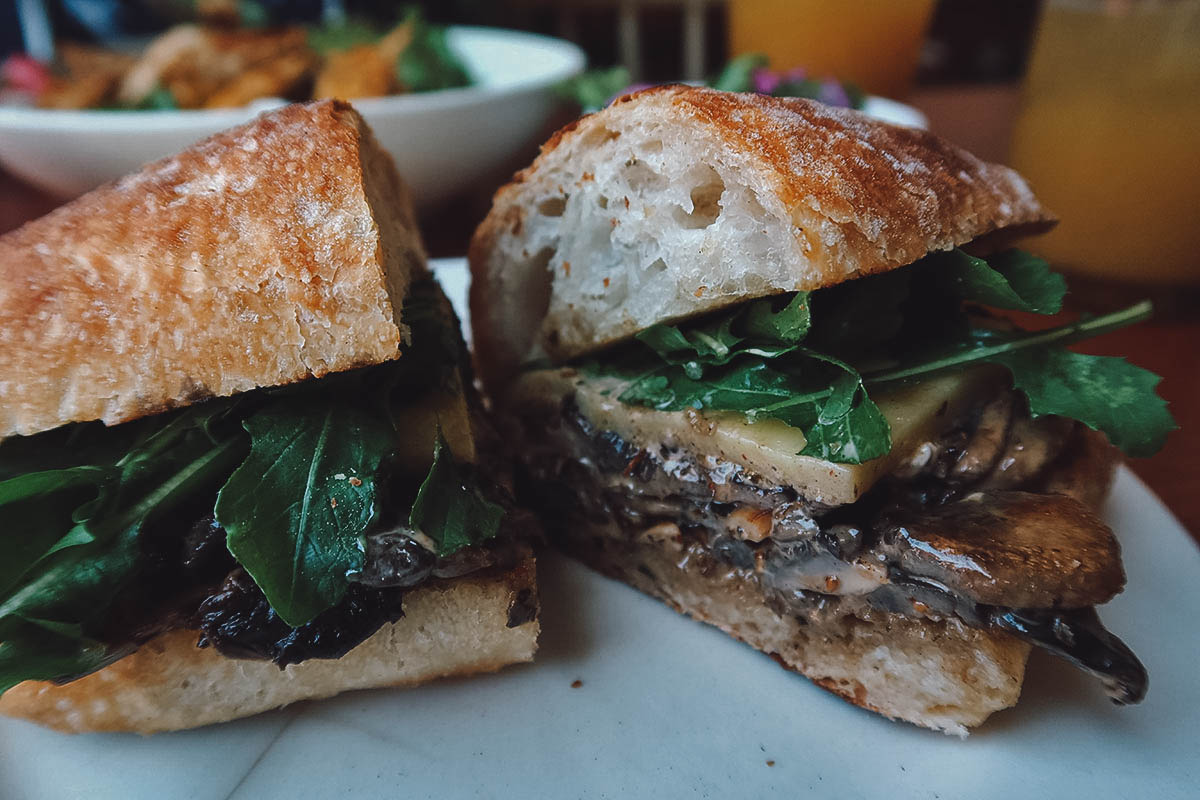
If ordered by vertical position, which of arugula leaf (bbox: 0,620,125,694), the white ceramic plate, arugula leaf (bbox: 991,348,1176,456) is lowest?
the white ceramic plate

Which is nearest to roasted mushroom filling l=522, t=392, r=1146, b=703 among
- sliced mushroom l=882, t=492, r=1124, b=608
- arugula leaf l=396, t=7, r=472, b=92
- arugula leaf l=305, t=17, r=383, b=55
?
sliced mushroom l=882, t=492, r=1124, b=608

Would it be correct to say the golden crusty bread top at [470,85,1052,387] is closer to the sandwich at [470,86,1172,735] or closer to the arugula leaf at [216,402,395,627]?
the sandwich at [470,86,1172,735]

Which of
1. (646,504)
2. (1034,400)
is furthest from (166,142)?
(1034,400)

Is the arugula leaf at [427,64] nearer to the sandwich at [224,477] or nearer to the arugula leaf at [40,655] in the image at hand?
the sandwich at [224,477]

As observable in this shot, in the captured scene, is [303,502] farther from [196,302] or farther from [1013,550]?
[1013,550]

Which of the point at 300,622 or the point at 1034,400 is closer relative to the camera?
the point at 300,622

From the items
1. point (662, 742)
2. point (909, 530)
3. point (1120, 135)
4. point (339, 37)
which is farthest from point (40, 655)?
point (339, 37)

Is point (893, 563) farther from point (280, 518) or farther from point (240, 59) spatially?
point (240, 59)
